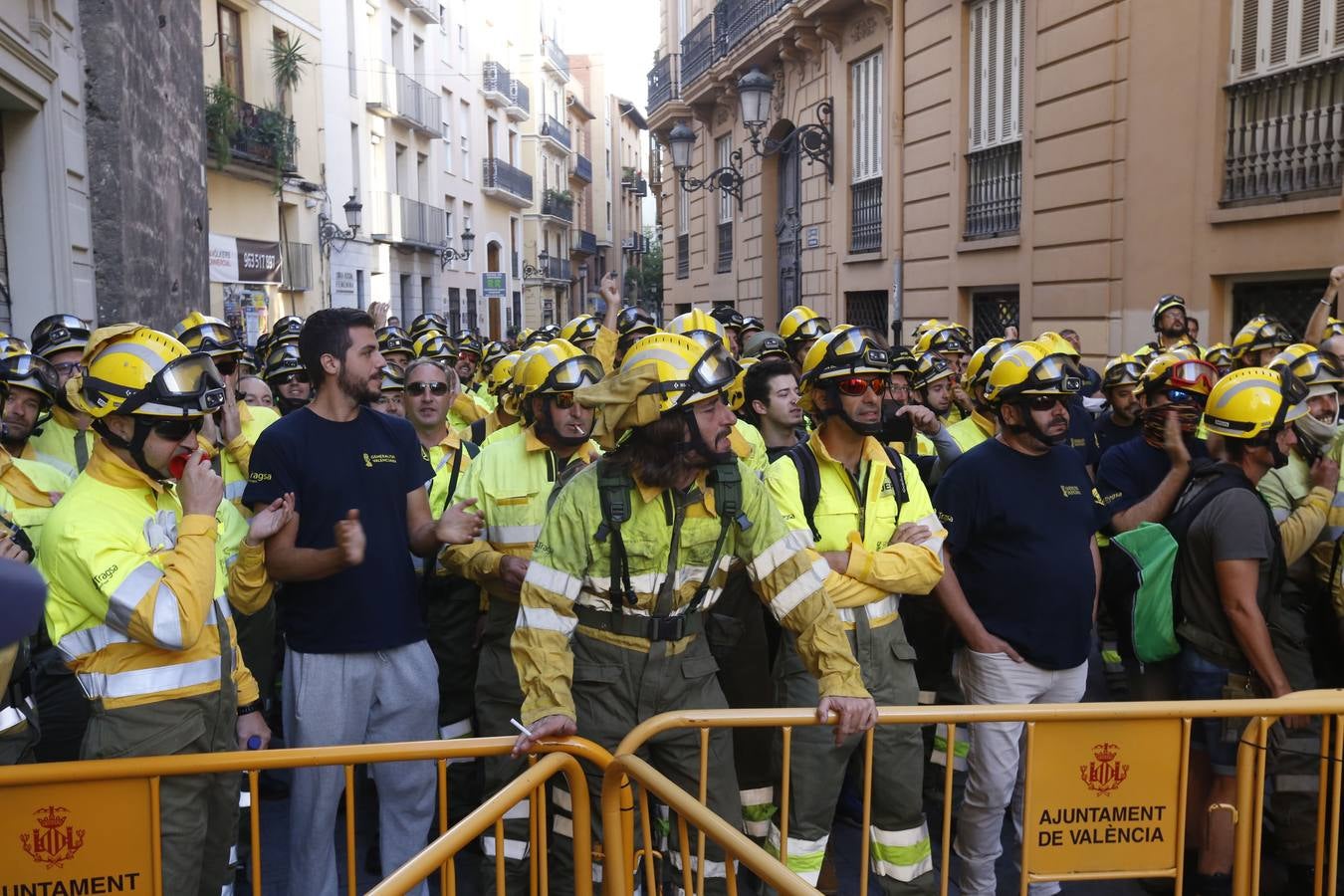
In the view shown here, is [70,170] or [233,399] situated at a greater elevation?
[70,170]

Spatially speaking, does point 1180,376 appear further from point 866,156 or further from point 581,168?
point 581,168

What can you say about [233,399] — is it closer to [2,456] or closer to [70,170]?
[2,456]

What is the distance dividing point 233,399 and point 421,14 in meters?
32.5

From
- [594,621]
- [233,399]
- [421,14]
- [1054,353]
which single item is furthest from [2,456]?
[421,14]

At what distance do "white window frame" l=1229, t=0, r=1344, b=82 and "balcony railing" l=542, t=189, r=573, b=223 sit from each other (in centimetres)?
4777

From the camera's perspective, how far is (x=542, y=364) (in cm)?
494

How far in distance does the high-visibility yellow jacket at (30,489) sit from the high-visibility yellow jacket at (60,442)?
882 millimetres

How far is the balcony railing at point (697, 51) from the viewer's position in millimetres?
24875

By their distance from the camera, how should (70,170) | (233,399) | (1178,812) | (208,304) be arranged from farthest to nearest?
(208,304), (70,170), (233,399), (1178,812)

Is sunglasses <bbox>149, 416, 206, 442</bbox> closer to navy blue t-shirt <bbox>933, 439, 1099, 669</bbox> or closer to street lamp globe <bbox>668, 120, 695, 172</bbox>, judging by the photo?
navy blue t-shirt <bbox>933, 439, 1099, 669</bbox>

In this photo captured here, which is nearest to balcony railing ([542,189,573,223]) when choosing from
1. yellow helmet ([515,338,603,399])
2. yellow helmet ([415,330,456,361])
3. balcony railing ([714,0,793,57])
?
balcony railing ([714,0,793,57])

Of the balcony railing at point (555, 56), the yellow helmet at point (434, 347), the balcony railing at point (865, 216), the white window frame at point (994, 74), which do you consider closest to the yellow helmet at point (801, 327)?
the yellow helmet at point (434, 347)

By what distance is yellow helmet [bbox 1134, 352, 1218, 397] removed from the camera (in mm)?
5508

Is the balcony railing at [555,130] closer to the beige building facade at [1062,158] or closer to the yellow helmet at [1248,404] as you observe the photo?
the beige building facade at [1062,158]
